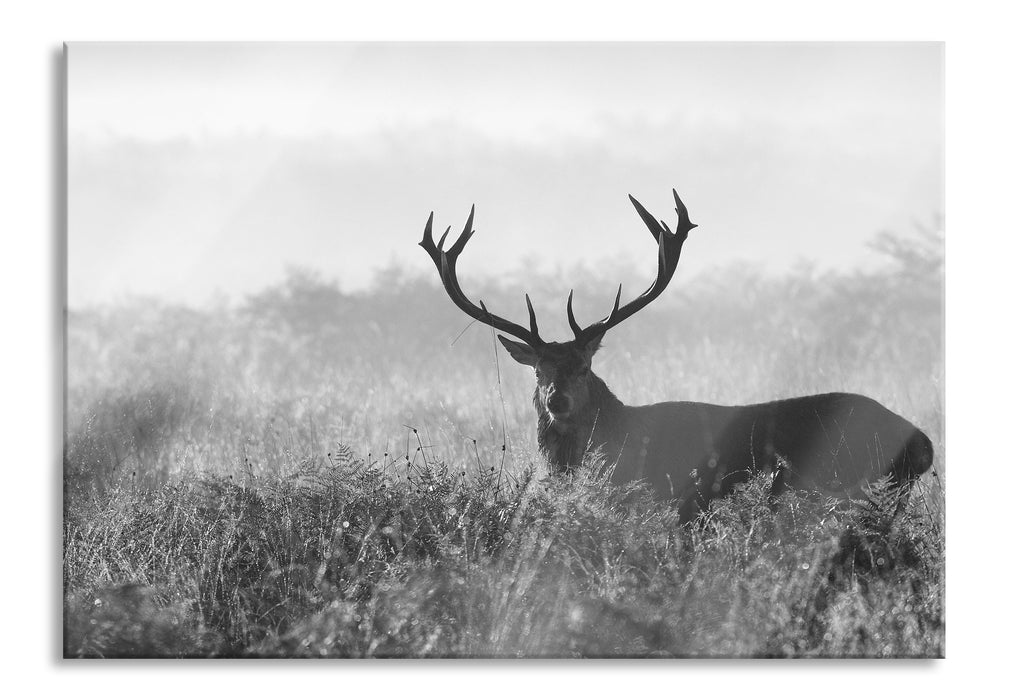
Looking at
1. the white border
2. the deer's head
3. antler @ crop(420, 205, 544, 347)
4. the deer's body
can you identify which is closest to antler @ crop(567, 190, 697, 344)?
the deer's head

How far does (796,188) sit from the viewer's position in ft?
15.2

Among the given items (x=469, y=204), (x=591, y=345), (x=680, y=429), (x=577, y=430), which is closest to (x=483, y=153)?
(x=469, y=204)

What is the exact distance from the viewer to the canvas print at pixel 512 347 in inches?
165

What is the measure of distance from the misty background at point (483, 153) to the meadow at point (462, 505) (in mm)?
191

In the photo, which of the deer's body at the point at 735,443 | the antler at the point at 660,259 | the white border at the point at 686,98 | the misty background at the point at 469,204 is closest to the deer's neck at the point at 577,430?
the deer's body at the point at 735,443

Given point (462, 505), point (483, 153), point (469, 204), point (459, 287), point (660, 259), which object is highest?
point (483, 153)

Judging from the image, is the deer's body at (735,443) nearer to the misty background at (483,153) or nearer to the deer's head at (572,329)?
the deer's head at (572,329)

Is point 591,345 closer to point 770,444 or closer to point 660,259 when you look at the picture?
point 660,259

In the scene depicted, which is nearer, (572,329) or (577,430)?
(572,329)

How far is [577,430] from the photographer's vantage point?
4836 millimetres

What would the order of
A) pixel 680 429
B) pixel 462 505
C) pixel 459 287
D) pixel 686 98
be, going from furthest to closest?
pixel 680 429, pixel 459 287, pixel 686 98, pixel 462 505

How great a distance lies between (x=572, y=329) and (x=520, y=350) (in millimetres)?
269
